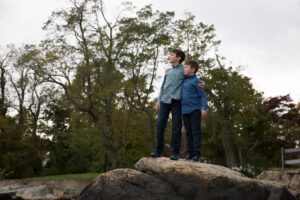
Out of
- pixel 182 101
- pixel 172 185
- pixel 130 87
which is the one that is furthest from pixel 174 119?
pixel 130 87

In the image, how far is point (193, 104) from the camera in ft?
32.3

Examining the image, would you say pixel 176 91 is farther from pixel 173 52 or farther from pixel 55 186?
pixel 55 186

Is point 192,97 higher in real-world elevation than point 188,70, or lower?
lower

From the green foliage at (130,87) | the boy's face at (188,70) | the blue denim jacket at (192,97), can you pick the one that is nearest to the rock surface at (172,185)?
the blue denim jacket at (192,97)

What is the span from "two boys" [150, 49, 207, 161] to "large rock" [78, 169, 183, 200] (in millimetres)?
665

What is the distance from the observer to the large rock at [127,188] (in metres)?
9.30

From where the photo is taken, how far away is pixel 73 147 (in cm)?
4456

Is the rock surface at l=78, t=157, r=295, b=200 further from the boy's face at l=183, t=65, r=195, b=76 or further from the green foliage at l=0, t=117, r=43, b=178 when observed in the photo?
the green foliage at l=0, t=117, r=43, b=178

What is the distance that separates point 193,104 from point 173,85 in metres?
0.49

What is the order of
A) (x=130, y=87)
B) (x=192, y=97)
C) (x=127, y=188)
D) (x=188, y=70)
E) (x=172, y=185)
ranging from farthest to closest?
(x=130, y=87)
(x=188, y=70)
(x=192, y=97)
(x=172, y=185)
(x=127, y=188)

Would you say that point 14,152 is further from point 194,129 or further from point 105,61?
point 194,129

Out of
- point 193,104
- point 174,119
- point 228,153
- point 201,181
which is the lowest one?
point 201,181

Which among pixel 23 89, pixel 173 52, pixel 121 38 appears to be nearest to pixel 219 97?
pixel 121 38

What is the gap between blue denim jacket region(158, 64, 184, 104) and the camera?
9.95 metres
